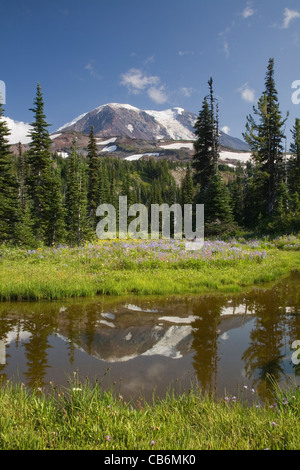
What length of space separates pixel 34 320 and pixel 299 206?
2605 cm

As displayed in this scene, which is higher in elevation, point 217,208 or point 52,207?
point 52,207

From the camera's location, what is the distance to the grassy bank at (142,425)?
2.88 metres

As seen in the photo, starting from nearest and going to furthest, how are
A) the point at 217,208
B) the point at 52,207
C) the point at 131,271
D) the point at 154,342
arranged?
the point at 154,342 → the point at 131,271 → the point at 217,208 → the point at 52,207

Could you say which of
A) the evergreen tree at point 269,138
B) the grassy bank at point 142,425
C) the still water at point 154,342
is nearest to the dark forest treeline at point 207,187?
the evergreen tree at point 269,138

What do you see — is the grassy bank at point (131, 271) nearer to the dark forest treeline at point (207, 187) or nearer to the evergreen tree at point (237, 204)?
the dark forest treeline at point (207, 187)

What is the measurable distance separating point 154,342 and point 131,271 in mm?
6561

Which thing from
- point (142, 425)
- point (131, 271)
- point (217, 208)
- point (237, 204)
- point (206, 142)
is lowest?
point (142, 425)

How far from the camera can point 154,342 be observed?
21.5 feet

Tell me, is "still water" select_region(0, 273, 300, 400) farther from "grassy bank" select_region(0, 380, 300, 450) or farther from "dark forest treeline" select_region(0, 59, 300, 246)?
"dark forest treeline" select_region(0, 59, 300, 246)

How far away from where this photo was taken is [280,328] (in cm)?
710

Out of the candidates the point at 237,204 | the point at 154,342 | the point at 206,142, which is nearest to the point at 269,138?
the point at 206,142

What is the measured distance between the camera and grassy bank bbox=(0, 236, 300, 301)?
1032 centimetres

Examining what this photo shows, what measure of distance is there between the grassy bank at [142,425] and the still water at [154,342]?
2.47ft

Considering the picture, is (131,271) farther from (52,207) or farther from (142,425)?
(52,207)
